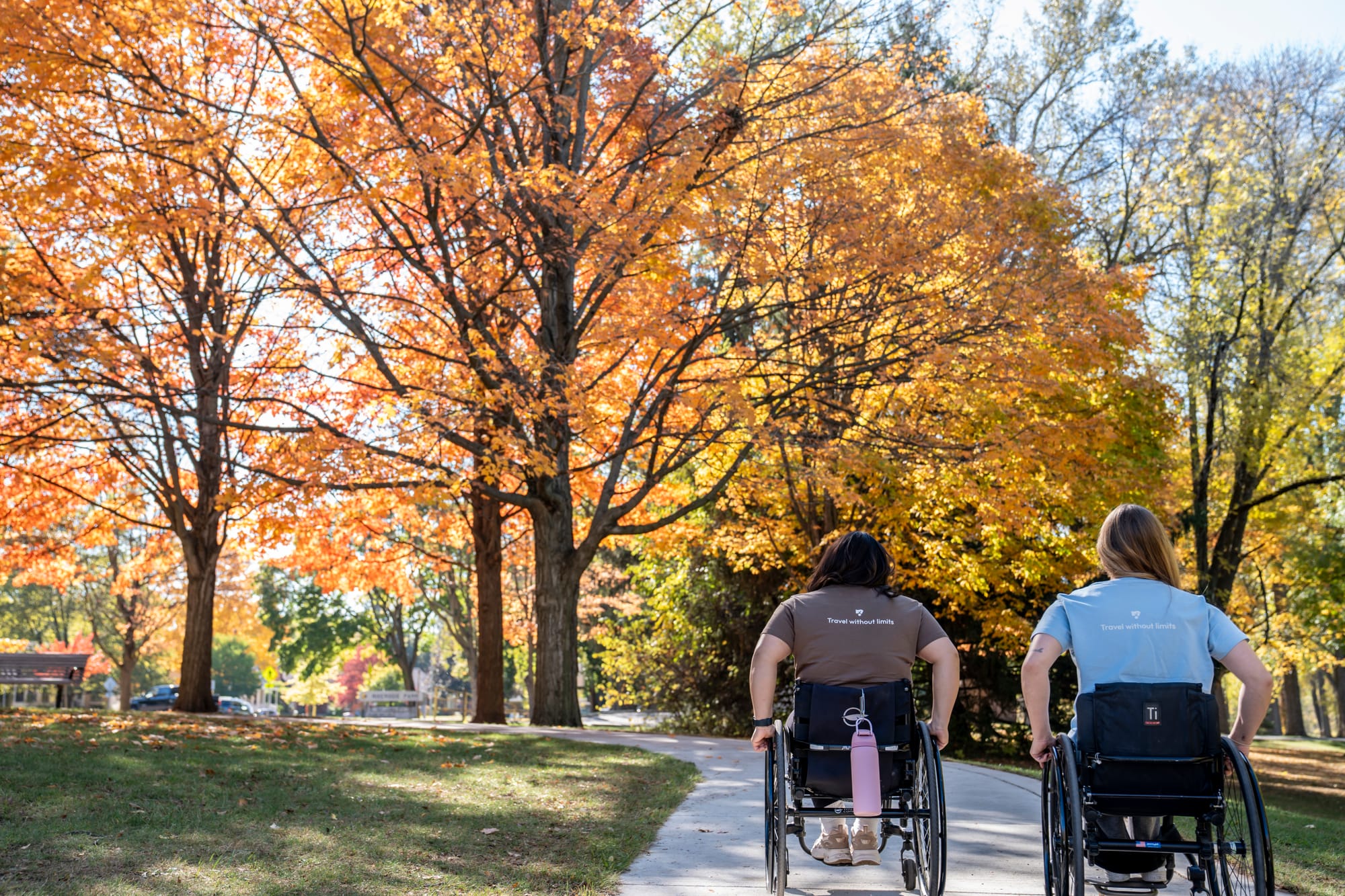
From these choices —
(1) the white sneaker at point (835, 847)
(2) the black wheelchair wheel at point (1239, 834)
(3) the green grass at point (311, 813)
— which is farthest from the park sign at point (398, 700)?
(2) the black wheelchair wheel at point (1239, 834)

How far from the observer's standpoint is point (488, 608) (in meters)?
19.0

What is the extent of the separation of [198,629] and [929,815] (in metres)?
14.7

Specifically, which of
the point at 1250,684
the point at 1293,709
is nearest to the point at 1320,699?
the point at 1293,709

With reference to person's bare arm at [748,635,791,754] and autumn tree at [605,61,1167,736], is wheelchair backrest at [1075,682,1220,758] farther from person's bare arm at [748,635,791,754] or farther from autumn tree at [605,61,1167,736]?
autumn tree at [605,61,1167,736]

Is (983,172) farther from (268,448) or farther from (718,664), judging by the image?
(268,448)

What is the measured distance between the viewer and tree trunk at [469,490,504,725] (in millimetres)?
19094

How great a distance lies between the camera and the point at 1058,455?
15461mm

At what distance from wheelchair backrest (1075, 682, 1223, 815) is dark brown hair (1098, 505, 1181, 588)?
44 centimetres

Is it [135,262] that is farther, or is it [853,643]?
[135,262]

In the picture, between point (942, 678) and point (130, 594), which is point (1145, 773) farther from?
point (130, 594)

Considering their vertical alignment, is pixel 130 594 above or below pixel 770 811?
above

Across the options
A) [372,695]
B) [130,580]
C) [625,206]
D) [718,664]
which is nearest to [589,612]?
[718,664]

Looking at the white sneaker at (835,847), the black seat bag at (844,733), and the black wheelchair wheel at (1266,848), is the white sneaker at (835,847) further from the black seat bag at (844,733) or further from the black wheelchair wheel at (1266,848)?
the black wheelchair wheel at (1266,848)

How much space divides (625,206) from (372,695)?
31779 millimetres
